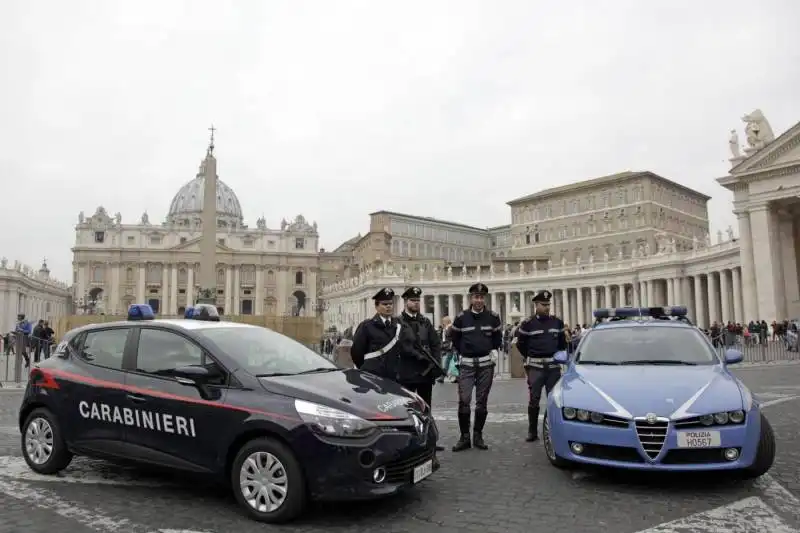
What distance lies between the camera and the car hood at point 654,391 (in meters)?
5.79

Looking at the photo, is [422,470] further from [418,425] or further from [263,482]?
[263,482]

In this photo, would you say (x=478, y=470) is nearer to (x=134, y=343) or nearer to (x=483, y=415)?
(x=483, y=415)

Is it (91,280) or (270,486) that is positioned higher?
(91,280)

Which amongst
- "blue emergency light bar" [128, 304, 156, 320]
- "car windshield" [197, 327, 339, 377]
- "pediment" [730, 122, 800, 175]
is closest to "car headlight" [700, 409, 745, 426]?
"car windshield" [197, 327, 339, 377]

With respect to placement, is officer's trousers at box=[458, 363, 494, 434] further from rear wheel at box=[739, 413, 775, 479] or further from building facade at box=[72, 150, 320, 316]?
building facade at box=[72, 150, 320, 316]

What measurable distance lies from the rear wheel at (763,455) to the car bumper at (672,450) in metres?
0.09

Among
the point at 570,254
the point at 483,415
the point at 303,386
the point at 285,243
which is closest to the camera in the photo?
the point at 303,386

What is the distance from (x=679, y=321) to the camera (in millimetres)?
8242

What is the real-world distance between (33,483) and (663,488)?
20.2ft

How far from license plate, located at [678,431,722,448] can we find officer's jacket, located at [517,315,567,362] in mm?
3046

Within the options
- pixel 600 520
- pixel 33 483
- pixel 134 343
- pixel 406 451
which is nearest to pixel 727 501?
pixel 600 520

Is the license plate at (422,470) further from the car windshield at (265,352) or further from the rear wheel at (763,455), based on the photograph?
the rear wheel at (763,455)

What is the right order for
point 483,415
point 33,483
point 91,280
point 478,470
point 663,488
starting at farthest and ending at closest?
point 91,280
point 483,415
point 478,470
point 33,483
point 663,488

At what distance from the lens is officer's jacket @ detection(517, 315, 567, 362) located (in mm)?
8648
